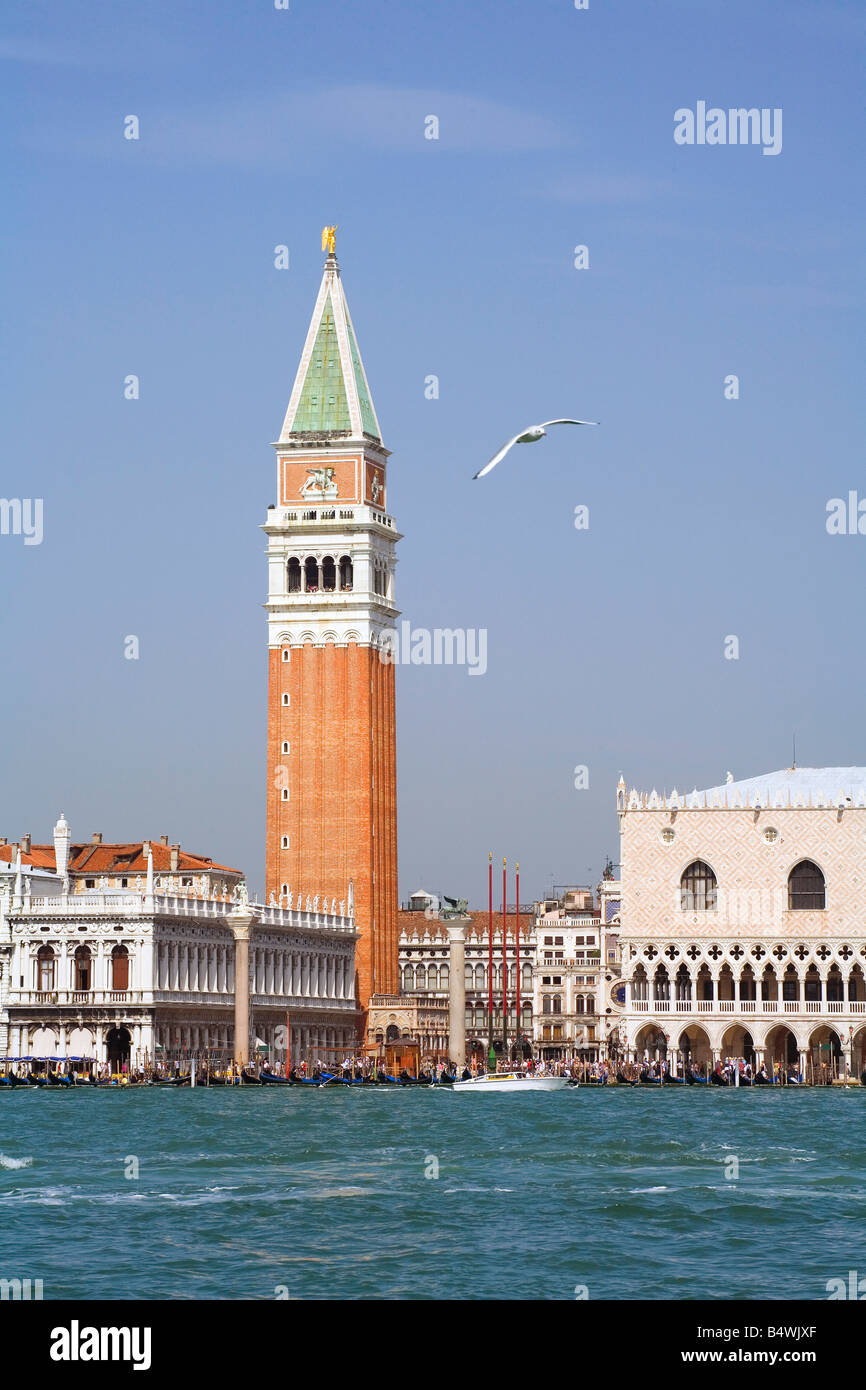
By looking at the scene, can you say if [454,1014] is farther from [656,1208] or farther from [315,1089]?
[656,1208]

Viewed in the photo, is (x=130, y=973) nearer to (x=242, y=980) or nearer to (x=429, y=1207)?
(x=242, y=980)

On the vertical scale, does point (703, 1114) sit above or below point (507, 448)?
below

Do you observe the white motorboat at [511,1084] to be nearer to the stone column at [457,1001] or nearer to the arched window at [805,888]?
the stone column at [457,1001]

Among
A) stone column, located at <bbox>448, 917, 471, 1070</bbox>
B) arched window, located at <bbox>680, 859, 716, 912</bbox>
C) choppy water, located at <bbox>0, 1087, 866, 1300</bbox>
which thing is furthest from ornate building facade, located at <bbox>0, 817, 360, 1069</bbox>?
choppy water, located at <bbox>0, 1087, 866, 1300</bbox>

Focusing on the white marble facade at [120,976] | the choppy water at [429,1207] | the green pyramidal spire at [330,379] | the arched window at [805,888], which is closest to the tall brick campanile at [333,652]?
the green pyramidal spire at [330,379]

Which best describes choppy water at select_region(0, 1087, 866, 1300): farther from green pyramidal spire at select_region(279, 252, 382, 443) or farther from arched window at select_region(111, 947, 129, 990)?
green pyramidal spire at select_region(279, 252, 382, 443)
